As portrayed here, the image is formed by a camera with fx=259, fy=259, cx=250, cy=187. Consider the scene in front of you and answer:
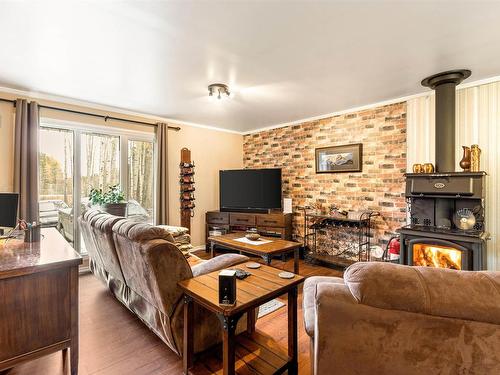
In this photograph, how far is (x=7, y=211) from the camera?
2.05m

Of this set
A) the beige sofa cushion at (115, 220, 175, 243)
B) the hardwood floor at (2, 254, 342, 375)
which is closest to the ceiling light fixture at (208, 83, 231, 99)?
the beige sofa cushion at (115, 220, 175, 243)

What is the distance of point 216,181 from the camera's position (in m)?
5.27

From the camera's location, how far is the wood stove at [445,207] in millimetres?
2572

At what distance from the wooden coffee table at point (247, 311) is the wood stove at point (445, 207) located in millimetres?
1848

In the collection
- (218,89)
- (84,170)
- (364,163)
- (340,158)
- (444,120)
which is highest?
(218,89)

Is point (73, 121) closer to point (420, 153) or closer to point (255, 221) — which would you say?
point (255, 221)

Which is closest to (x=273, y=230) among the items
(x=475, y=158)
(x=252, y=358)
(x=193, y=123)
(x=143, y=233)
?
(x=193, y=123)

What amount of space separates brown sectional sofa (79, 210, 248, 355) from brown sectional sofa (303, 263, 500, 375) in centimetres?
98

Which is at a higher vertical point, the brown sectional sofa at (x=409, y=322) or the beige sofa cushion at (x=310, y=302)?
the brown sectional sofa at (x=409, y=322)

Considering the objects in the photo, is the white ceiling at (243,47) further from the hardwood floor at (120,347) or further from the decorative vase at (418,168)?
the hardwood floor at (120,347)

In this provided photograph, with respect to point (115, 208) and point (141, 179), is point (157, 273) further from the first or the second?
point (141, 179)

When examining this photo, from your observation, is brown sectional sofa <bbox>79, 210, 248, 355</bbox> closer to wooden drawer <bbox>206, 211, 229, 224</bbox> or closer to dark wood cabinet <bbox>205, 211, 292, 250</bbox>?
dark wood cabinet <bbox>205, 211, 292, 250</bbox>

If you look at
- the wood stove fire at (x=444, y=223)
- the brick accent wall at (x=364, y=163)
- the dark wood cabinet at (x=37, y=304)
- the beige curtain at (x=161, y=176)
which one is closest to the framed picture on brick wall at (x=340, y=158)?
the brick accent wall at (x=364, y=163)

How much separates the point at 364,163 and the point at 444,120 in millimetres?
1167
